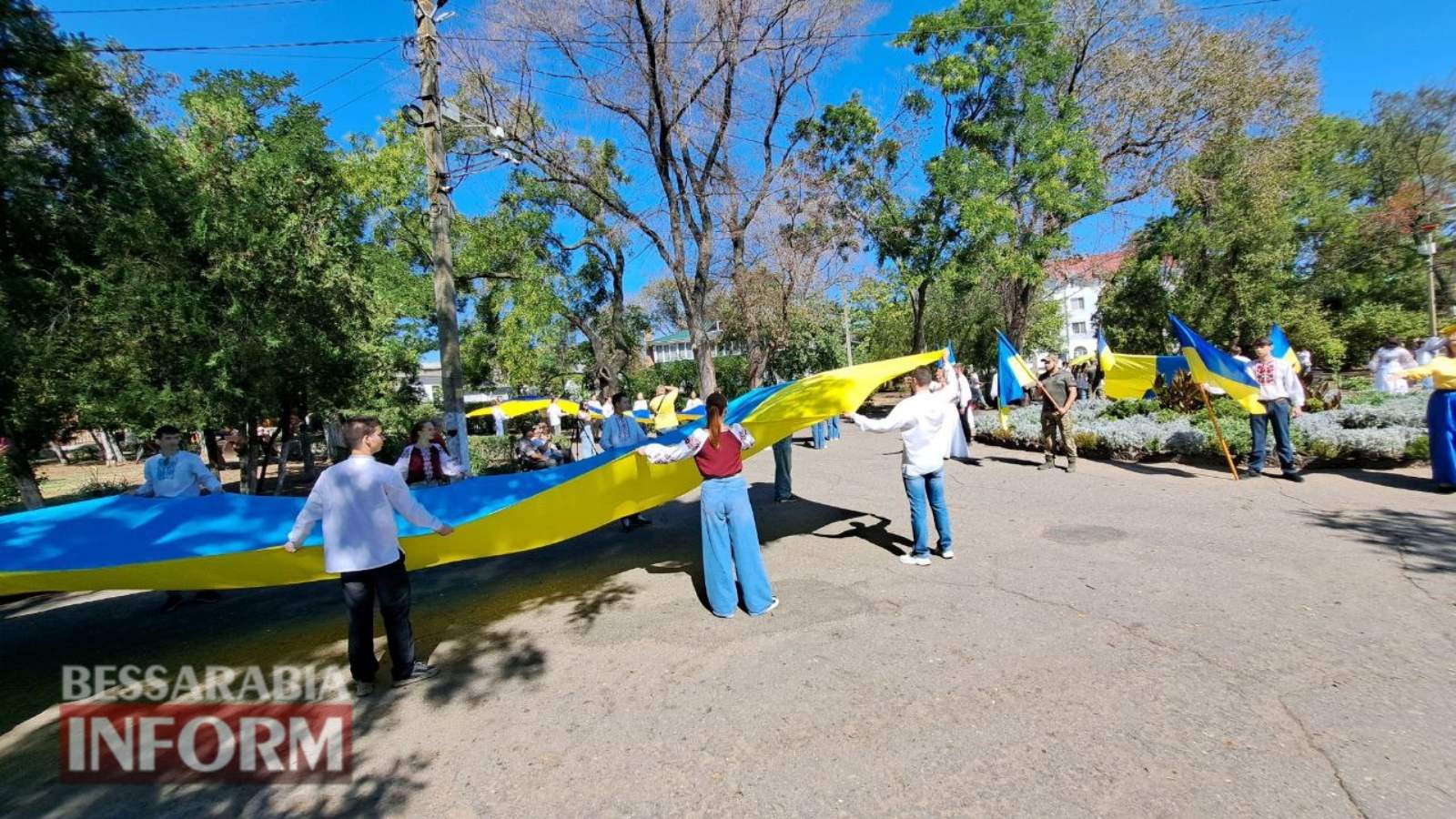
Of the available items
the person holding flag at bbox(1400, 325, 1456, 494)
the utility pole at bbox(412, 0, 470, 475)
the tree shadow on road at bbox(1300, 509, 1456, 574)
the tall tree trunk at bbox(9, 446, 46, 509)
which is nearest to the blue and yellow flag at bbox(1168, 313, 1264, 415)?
the person holding flag at bbox(1400, 325, 1456, 494)

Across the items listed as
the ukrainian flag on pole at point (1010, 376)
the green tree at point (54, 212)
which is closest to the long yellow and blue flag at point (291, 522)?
the ukrainian flag on pole at point (1010, 376)

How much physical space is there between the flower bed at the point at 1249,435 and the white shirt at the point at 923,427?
6258 mm

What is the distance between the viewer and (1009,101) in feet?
58.7

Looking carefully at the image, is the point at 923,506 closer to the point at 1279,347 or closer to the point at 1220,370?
the point at 1220,370

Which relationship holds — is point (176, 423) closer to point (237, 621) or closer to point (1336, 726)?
point (237, 621)

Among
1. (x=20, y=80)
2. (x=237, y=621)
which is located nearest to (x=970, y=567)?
(x=237, y=621)

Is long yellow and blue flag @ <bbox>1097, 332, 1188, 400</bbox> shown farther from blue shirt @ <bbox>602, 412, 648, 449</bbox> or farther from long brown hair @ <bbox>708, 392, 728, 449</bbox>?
long brown hair @ <bbox>708, 392, 728, 449</bbox>

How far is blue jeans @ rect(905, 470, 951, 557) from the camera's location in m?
5.54

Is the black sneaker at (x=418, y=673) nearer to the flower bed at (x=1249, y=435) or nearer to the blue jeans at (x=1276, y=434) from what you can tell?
the blue jeans at (x=1276, y=434)

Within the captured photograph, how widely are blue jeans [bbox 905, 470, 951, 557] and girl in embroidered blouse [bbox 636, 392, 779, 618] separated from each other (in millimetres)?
1648

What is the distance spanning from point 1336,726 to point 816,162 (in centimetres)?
1987

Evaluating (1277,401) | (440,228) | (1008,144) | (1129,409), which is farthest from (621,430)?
(1008,144)

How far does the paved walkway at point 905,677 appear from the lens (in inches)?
108

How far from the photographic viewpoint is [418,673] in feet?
13.6
